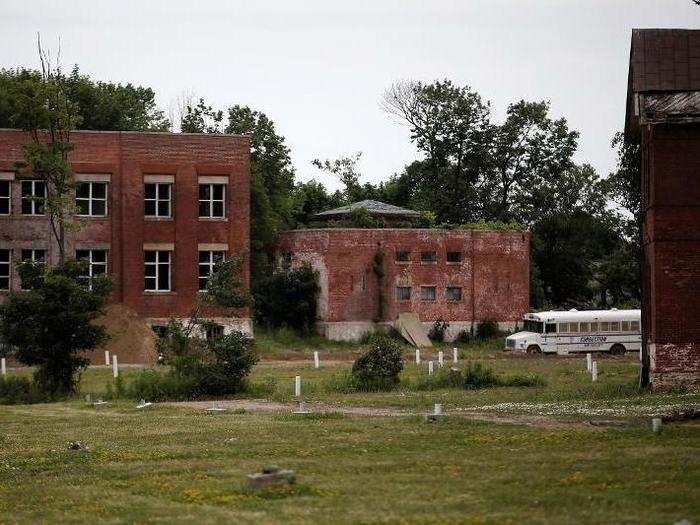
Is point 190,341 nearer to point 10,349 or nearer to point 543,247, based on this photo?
point 10,349

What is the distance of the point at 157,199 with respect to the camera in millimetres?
70312

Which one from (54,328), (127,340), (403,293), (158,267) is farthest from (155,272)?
(54,328)

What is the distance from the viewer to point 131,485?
2247 centimetres

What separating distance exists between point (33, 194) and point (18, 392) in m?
24.3

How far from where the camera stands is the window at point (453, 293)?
77.9 metres

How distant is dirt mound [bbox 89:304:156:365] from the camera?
213ft

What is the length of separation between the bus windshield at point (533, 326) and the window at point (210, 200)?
16172 mm

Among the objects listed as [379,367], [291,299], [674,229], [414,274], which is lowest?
[379,367]

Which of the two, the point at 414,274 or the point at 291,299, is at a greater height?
the point at 414,274

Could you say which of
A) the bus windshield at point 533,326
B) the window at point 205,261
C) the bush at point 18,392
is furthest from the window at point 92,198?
the bush at point 18,392

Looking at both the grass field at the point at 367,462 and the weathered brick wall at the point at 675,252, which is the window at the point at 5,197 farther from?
the weathered brick wall at the point at 675,252

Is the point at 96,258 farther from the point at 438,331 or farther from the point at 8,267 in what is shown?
the point at 438,331

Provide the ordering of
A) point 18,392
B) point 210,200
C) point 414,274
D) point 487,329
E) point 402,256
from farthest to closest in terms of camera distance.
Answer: point 487,329
point 414,274
point 402,256
point 210,200
point 18,392

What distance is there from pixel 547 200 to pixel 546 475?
76.2 metres
